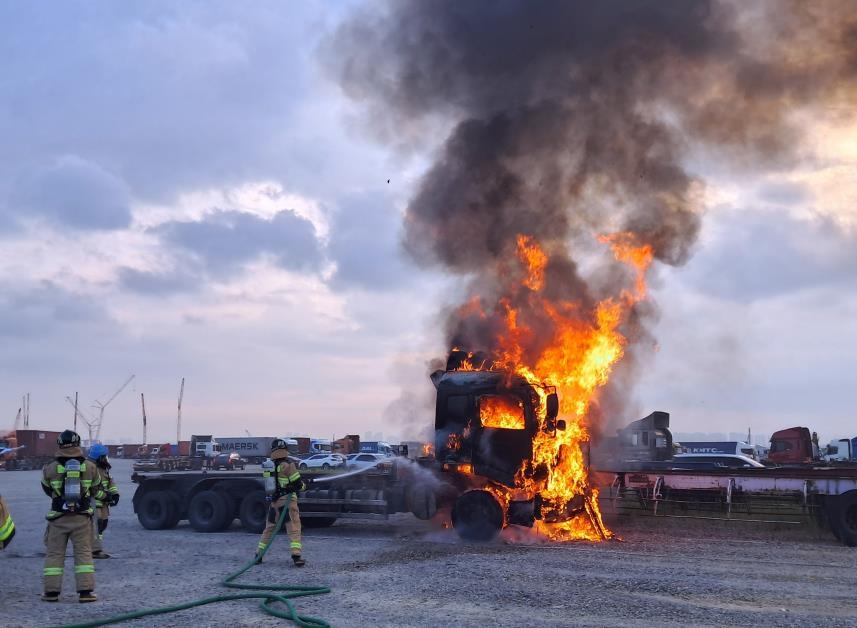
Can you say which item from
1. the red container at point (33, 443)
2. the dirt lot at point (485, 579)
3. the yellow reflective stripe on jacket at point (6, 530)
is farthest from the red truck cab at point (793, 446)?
the red container at point (33, 443)

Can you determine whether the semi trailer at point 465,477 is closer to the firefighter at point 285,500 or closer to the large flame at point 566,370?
the large flame at point 566,370

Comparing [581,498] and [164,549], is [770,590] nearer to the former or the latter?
[581,498]

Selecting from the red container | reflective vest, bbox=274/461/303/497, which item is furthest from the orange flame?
the red container

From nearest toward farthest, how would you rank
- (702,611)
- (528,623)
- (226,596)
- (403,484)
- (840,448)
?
1. (528,623)
2. (702,611)
3. (226,596)
4. (403,484)
5. (840,448)

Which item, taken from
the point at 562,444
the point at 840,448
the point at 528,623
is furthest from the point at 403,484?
the point at 840,448

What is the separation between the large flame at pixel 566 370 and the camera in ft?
50.7

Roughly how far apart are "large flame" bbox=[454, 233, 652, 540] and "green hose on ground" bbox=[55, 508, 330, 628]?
5.85 metres

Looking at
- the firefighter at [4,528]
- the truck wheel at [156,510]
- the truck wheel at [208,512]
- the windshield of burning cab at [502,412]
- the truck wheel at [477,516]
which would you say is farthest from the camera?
the truck wheel at [156,510]

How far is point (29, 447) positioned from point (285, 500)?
63.4 meters

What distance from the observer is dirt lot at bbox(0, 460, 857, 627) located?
8906 mm

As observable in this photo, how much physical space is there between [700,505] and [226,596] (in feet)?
39.2

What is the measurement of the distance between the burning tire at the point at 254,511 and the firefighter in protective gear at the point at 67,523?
753cm

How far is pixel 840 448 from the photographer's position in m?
48.8

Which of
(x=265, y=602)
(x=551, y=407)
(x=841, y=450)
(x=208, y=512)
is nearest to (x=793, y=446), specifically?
(x=841, y=450)
